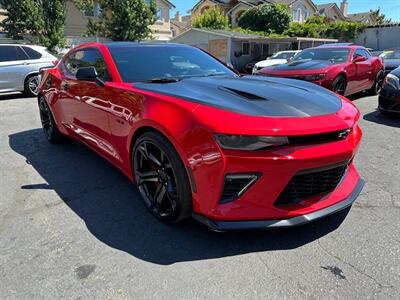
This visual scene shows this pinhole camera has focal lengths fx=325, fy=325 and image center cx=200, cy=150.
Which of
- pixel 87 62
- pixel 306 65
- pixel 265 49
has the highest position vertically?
pixel 87 62

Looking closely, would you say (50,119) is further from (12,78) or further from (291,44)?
(291,44)

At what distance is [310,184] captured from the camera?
7.46 ft

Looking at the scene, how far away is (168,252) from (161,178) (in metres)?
0.59

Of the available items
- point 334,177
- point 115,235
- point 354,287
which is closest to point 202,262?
A: point 115,235

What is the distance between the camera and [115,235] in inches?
102

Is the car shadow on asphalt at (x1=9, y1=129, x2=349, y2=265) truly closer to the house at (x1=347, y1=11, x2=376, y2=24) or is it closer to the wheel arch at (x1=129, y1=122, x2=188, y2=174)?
the wheel arch at (x1=129, y1=122, x2=188, y2=174)

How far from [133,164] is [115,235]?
0.64 metres

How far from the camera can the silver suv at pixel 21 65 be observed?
29.9ft

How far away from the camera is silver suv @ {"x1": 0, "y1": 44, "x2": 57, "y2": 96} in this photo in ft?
29.9

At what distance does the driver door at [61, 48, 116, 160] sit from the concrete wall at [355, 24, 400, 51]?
33.4 m

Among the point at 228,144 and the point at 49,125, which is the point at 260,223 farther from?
the point at 49,125

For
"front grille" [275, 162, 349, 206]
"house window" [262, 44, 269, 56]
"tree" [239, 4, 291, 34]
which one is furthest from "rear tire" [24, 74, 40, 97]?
"tree" [239, 4, 291, 34]

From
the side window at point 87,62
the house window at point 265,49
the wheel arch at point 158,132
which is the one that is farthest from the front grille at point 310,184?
the house window at point 265,49

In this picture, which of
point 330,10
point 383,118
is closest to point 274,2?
point 330,10
